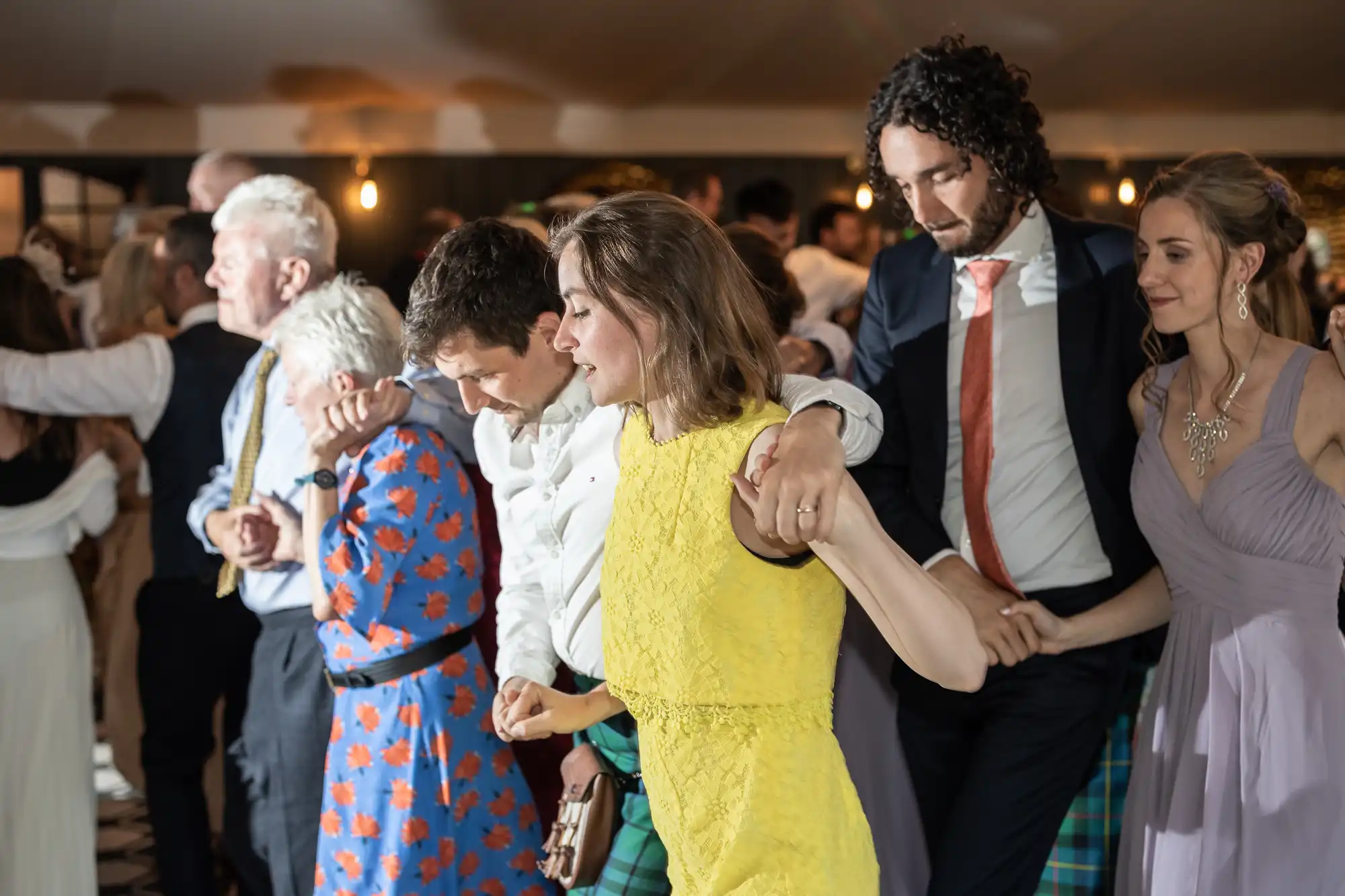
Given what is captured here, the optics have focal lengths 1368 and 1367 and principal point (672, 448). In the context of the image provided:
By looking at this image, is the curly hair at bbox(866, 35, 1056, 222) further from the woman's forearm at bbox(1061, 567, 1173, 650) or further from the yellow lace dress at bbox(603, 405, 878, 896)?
the yellow lace dress at bbox(603, 405, 878, 896)

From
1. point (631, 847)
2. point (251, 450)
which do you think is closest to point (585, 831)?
point (631, 847)

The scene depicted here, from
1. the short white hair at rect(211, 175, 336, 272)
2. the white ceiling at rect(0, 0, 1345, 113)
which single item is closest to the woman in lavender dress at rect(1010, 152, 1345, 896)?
the short white hair at rect(211, 175, 336, 272)

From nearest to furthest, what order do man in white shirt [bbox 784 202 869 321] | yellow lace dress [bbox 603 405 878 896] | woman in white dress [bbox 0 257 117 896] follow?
yellow lace dress [bbox 603 405 878 896], woman in white dress [bbox 0 257 117 896], man in white shirt [bbox 784 202 869 321]

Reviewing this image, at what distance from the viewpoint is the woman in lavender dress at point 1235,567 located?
213cm

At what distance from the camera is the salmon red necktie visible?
7.73ft

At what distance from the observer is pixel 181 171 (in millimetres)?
10297

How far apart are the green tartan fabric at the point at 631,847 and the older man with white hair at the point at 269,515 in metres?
0.75

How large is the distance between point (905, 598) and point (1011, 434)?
39.5 inches

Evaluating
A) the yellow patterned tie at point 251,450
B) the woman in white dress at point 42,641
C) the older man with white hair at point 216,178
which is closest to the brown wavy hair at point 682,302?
the yellow patterned tie at point 251,450

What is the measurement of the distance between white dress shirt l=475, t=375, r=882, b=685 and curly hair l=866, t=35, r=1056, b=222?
0.75m

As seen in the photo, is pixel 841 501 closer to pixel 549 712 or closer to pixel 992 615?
pixel 549 712

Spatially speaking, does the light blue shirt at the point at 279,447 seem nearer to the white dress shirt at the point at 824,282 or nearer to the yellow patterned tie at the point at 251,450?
the yellow patterned tie at the point at 251,450

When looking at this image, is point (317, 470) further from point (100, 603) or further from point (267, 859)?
point (100, 603)

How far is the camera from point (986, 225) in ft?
7.67
